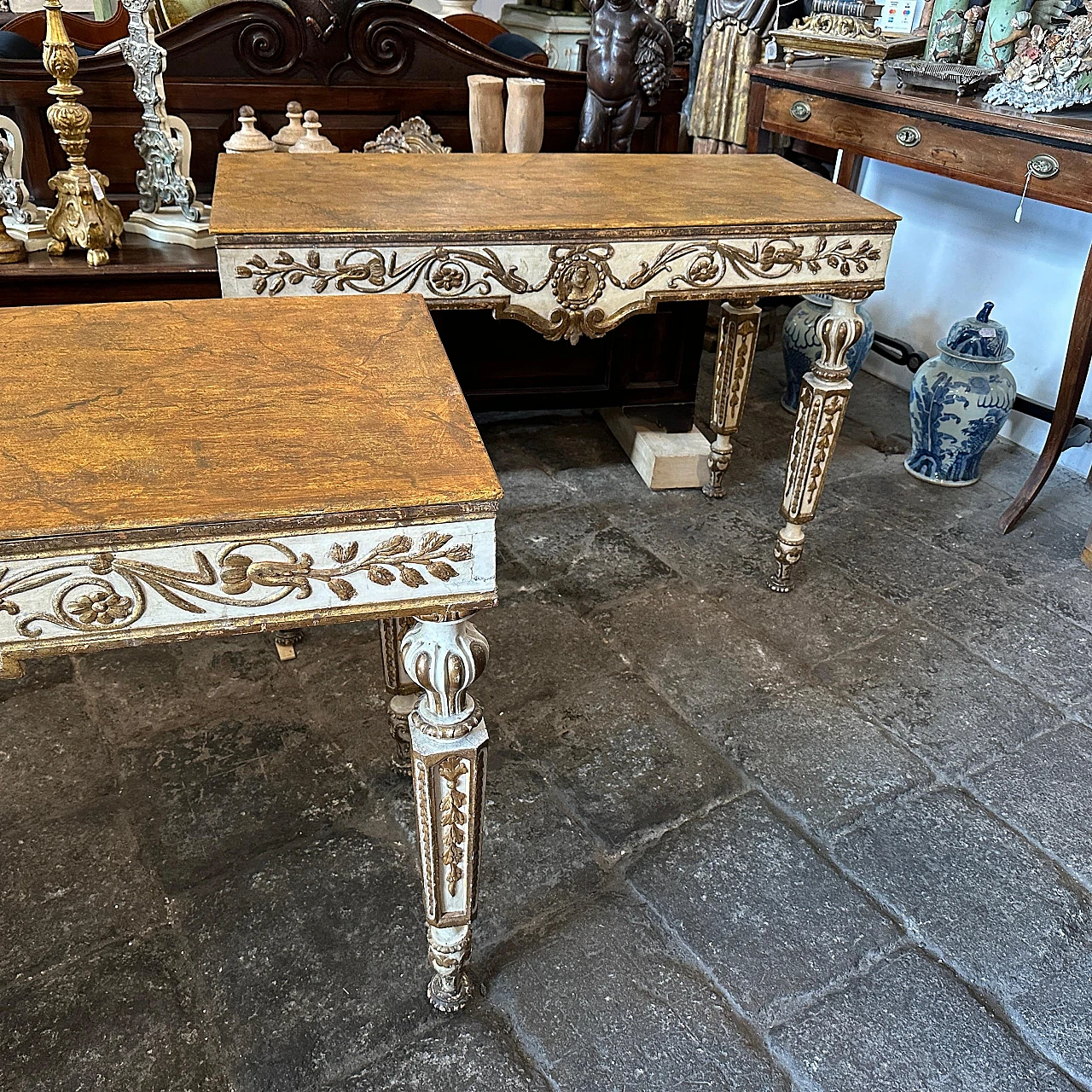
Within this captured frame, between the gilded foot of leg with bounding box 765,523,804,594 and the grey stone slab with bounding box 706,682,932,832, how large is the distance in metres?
0.38

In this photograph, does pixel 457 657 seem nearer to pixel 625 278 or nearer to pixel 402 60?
pixel 625 278

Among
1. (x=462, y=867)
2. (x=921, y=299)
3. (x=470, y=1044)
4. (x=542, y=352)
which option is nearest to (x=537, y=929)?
(x=470, y=1044)

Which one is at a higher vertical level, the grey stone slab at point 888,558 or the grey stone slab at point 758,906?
the grey stone slab at point 758,906

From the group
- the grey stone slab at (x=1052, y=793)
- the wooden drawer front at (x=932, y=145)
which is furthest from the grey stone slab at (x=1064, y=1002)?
the wooden drawer front at (x=932, y=145)

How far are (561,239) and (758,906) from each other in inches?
46.3

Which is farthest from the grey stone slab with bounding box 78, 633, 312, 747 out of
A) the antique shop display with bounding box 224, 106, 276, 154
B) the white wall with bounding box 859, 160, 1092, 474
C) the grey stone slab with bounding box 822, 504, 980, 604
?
the white wall with bounding box 859, 160, 1092, 474

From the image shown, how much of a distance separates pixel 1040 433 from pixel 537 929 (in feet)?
8.01

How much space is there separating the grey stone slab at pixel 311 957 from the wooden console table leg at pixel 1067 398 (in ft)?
6.38

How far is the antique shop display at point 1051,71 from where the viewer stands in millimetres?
2297

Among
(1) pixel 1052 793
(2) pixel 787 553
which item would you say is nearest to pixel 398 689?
(2) pixel 787 553

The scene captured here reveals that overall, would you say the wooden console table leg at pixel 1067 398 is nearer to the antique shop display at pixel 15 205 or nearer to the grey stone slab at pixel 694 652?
the grey stone slab at pixel 694 652

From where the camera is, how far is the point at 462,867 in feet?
4.03

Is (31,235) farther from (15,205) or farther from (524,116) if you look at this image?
(524,116)

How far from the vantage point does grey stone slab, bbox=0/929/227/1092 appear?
1.25m
